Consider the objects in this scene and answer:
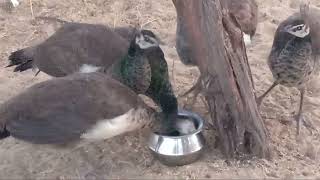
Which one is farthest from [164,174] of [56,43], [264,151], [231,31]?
[56,43]

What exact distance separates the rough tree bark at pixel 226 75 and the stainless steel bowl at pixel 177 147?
14 cm

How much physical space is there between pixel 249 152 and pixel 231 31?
2.24ft

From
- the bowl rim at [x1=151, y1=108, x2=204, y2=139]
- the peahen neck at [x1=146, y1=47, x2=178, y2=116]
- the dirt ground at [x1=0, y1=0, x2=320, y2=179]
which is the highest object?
the peahen neck at [x1=146, y1=47, x2=178, y2=116]

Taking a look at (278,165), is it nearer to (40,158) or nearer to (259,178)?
(259,178)

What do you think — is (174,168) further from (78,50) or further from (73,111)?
(78,50)

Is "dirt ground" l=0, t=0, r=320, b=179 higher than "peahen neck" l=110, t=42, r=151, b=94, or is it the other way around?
"peahen neck" l=110, t=42, r=151, b=94

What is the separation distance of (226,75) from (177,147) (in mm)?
457

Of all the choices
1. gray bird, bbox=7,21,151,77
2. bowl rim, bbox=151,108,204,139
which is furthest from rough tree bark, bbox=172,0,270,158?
gray bird, bbox=7,21,151,77

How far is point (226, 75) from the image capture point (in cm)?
312

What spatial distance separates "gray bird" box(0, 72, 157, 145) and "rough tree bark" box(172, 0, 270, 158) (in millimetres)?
459

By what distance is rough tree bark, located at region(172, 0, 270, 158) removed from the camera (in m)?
3.05

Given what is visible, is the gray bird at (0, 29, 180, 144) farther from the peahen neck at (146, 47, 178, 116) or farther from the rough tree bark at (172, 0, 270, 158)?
the rough tree bark at (172, 0, 270, 158)

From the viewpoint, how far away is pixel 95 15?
199 inches

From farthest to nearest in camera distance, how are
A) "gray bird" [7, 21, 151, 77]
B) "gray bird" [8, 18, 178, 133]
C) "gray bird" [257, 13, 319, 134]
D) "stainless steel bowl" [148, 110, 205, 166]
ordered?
"gray bird" [7, 21, 151, 77] < "gray bird" [8, 18, 178, 133] < "gray bird" [257, 13, 319, 134] < "stainless steel bowl" [148, 110, 205, 166]
